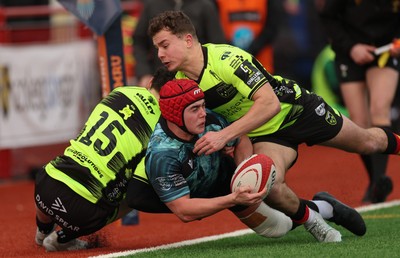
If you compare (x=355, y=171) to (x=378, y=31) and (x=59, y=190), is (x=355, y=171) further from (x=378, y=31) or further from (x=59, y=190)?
(x=59, y=190)

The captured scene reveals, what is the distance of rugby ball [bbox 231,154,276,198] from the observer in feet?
24.3

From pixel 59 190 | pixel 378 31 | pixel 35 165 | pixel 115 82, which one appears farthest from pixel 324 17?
pixel 35 165

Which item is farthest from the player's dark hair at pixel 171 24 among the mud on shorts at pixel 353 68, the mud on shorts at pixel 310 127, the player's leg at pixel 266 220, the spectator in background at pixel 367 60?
the mud on shorts at pixel 353 68

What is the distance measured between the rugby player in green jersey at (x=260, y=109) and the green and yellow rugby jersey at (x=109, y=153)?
468 mm

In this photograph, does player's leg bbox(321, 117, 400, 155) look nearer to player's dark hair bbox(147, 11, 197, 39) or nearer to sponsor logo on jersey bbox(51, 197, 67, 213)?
player's dark hair bbox(147, 11, 197, 39)

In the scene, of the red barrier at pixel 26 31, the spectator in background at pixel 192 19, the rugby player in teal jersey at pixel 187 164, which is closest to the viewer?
the rugby player in teal jersey at pixel 187 164

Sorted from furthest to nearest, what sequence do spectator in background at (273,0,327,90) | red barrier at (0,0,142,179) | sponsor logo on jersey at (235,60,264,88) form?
spectator in background at (273,0,327,90), red barrier at (0,0,142,179), sponsor logo on jersey at (235,60,264,88)

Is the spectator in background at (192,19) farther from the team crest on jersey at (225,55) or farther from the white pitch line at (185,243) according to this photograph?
the team crest on jersey at (225,55)

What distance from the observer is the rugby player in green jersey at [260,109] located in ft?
25.5

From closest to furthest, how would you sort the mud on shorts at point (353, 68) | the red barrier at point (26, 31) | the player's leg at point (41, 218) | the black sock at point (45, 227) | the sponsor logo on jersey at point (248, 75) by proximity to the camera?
the sponsor logo on jersey at point (248, 75), the player's leg at point (41, 218), the black sock at point (45, 227), the mud on shorts at point (353, 68), the red barrier at point (26, 31)

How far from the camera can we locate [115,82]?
988 centimetres

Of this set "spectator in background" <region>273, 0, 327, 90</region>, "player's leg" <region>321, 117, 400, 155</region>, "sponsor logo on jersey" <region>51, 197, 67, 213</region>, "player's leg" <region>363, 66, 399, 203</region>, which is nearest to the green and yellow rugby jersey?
"sponsor logo on jersey" <region>51, 197, 67, 213</region>

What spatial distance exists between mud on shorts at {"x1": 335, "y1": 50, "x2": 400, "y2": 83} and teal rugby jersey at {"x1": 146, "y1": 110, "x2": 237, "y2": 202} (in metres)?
3.18

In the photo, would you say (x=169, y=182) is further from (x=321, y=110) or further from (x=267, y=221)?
(x=321, y=110)
